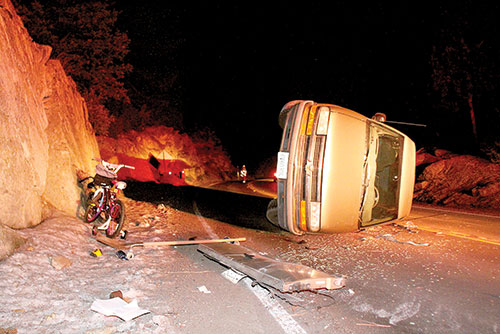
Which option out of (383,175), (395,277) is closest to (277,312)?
(395,277)

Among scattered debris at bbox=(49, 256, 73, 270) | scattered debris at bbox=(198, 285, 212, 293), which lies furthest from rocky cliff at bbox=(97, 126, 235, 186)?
scattered debris at bbox=(198, 285, 212, 293)

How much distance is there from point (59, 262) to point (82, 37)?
1313 centimetres

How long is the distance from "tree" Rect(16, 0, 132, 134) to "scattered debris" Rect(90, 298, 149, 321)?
13.6 metres

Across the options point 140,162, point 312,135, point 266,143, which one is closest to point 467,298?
point 312,135

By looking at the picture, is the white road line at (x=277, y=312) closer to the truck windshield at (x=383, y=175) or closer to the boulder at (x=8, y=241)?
the truck windshield at (x=383, y=175)

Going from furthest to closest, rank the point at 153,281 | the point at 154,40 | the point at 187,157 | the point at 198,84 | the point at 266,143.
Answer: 1. the point at 266,143
2. the point at 198,84
3. the point at 187,157
4. the point at 154,40
5. the point at 153,281

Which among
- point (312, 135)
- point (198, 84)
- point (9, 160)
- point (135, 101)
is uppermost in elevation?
point (198, 84)

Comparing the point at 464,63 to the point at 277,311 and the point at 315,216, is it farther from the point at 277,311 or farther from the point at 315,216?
the point at 277,311

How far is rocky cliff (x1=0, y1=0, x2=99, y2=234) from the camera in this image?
502 centimetres

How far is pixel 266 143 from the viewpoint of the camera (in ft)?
218

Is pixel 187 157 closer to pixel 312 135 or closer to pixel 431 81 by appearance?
pixel 431 81

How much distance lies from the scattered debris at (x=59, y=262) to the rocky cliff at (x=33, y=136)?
1.01m

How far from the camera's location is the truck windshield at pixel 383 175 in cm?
608

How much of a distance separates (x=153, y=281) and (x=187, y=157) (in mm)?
27879
